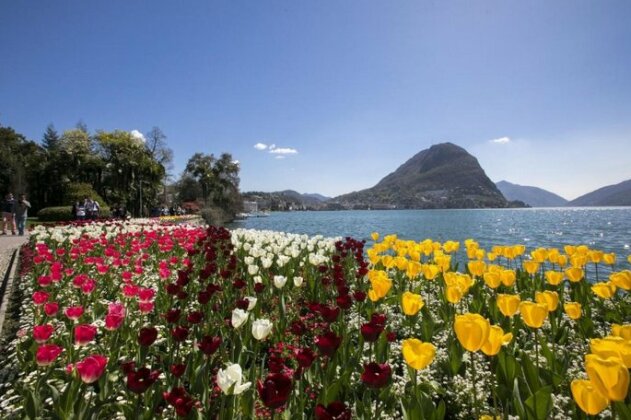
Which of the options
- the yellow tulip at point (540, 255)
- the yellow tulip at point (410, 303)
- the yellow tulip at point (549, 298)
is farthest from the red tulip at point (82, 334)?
the yellow tulip at point (540, 255)

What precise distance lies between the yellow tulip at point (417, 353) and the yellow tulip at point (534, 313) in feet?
3.31

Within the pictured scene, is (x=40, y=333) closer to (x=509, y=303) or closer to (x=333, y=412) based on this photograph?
(x=333, y=412)

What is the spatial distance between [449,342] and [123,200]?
50.0m

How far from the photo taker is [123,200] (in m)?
46.2

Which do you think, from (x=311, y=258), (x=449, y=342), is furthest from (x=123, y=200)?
(x=449, y=342)

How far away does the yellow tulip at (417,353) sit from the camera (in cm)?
213

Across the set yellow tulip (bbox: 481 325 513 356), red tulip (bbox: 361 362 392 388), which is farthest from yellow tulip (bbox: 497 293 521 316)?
red tulip (bbox: 361 362 392 388)

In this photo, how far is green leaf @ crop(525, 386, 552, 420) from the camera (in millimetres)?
2008

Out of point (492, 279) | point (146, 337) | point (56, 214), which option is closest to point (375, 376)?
point (146, 337)

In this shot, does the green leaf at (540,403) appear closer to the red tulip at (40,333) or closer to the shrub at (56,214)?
the red tulip at (40,333)

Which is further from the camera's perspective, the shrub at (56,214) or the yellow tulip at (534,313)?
the shrub at (56,214)

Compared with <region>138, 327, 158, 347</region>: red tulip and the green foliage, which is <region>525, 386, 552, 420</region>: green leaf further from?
the green foliage

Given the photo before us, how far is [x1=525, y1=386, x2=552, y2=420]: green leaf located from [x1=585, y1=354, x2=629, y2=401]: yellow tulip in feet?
1.69

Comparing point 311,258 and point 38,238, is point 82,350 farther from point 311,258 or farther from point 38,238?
point 38,238
